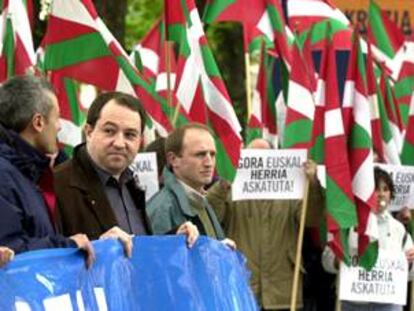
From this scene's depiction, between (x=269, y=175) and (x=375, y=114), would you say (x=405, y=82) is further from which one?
(x=269, y=175)

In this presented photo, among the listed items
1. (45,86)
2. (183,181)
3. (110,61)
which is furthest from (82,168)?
(110,61)

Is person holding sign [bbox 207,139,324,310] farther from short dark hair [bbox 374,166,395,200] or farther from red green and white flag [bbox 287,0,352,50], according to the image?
red green and white flag [bbox 287,0,352,50]

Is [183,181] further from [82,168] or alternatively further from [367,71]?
[367,71]

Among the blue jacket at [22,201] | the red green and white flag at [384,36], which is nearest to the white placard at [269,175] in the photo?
the blue jacket at [22,201]

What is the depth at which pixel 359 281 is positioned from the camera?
1241 cm

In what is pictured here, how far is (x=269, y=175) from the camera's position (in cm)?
1188

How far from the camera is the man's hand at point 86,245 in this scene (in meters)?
6.80

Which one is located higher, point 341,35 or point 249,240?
point 341,35

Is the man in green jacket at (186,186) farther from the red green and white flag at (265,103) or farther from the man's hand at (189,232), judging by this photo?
the red green and white flag at (265,103)

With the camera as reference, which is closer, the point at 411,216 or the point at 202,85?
the point at 202,85

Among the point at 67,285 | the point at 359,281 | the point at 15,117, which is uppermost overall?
the point at 15,117

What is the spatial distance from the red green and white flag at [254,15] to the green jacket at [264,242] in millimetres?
2439

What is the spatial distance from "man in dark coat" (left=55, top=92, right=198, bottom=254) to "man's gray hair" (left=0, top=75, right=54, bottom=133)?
525 mm

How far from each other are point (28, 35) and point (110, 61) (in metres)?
0.69
